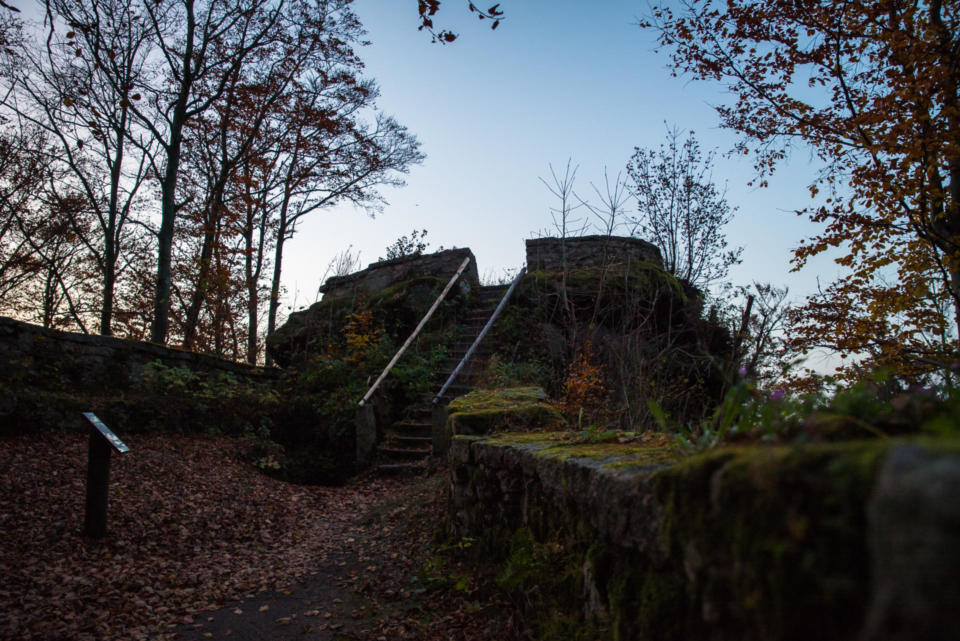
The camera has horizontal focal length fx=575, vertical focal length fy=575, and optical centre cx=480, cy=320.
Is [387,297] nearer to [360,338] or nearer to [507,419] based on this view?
[360,338]

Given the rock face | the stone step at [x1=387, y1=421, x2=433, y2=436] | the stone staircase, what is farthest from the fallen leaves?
the rock face

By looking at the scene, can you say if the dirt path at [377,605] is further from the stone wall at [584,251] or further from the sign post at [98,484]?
the stone wall at [584,251]

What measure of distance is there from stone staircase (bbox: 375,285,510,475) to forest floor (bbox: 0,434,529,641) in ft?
2.80

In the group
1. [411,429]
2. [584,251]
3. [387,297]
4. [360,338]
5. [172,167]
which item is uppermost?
[172,167]

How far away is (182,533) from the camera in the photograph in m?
4.89

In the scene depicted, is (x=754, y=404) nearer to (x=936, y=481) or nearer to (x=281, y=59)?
(x=936, y=481)

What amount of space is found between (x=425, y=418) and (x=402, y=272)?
5.44m

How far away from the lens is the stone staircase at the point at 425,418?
25.2 feet

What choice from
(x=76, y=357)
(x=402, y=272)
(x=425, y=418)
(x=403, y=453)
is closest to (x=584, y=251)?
(x=402, y=272)

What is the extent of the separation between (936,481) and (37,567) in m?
4.99

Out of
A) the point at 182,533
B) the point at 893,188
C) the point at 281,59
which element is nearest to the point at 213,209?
the point at 281,59

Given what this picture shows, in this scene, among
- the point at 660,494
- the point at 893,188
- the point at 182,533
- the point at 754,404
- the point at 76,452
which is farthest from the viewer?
the point at 76,452

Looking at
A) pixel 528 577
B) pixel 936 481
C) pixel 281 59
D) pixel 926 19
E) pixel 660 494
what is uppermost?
pixel 281 59

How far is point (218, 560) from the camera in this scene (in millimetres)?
4539
